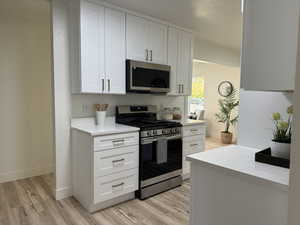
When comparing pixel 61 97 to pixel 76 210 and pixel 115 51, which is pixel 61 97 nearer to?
pixel 115 51

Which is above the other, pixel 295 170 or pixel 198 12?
pixel 198 12

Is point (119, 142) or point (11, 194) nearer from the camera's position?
point (119, 142)

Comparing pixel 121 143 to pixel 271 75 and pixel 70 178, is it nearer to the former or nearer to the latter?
pixel 70 178

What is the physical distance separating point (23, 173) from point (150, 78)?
250cm

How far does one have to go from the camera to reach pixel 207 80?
23.9 ft

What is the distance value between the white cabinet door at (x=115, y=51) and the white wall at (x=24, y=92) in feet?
3.22

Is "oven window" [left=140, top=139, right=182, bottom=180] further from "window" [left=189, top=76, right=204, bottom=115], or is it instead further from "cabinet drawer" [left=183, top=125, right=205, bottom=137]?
"window" [left=189, top=76, right=204, bottom=115]

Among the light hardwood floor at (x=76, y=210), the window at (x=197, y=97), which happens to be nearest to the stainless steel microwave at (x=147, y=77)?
→ the light hardwood floor at (x=76, y=210)

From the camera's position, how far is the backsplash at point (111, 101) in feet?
9.39

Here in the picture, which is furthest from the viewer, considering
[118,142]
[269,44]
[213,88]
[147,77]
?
[213,88]

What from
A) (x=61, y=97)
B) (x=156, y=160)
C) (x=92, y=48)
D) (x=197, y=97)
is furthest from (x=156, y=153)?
(x=197, y=97)

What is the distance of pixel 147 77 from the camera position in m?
3.08

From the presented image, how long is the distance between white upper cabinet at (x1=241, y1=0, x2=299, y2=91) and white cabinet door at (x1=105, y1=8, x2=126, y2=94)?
6.05 ft

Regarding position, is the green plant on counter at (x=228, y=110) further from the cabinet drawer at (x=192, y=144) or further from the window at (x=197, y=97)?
the cabinet drawer at (x=192, y=144)
